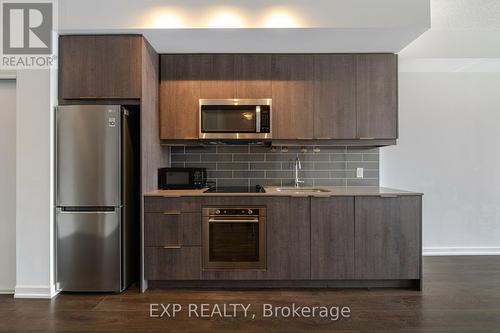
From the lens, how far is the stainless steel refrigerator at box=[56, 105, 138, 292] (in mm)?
2654

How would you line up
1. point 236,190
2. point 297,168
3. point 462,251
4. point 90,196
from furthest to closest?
point 462,251 < point 297,168 < point 236,190 < point 90,196

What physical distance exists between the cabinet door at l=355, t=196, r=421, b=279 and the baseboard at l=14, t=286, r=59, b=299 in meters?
2.66

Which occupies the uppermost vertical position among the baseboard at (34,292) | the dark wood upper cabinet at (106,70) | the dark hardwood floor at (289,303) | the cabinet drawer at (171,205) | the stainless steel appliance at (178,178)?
the dark wood upper cabinet at (106,70)

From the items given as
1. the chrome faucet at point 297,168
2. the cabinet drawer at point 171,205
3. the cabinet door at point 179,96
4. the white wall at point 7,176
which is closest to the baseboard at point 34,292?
the white wall at point 7,176

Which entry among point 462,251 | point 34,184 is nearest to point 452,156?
point 462,251

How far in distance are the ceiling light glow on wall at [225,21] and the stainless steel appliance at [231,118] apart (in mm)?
734

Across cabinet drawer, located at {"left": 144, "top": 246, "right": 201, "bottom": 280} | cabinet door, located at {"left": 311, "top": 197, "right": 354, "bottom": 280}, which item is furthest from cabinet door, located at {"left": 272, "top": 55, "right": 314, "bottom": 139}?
cabinet drawer, located at {"left": 144, "top": 246, "right": 201, "bottom": 280}

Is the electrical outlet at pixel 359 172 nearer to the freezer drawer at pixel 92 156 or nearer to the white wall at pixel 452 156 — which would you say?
the white wall at pixel 452 156

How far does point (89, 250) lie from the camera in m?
2.67

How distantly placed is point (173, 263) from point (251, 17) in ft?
7.32

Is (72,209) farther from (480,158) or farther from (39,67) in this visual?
(480,158)

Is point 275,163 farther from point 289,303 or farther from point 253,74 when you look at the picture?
point 289,303

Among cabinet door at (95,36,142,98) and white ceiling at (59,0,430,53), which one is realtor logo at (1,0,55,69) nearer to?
white ceiling at (59,0,430,53)

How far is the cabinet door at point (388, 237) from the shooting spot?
278cm
